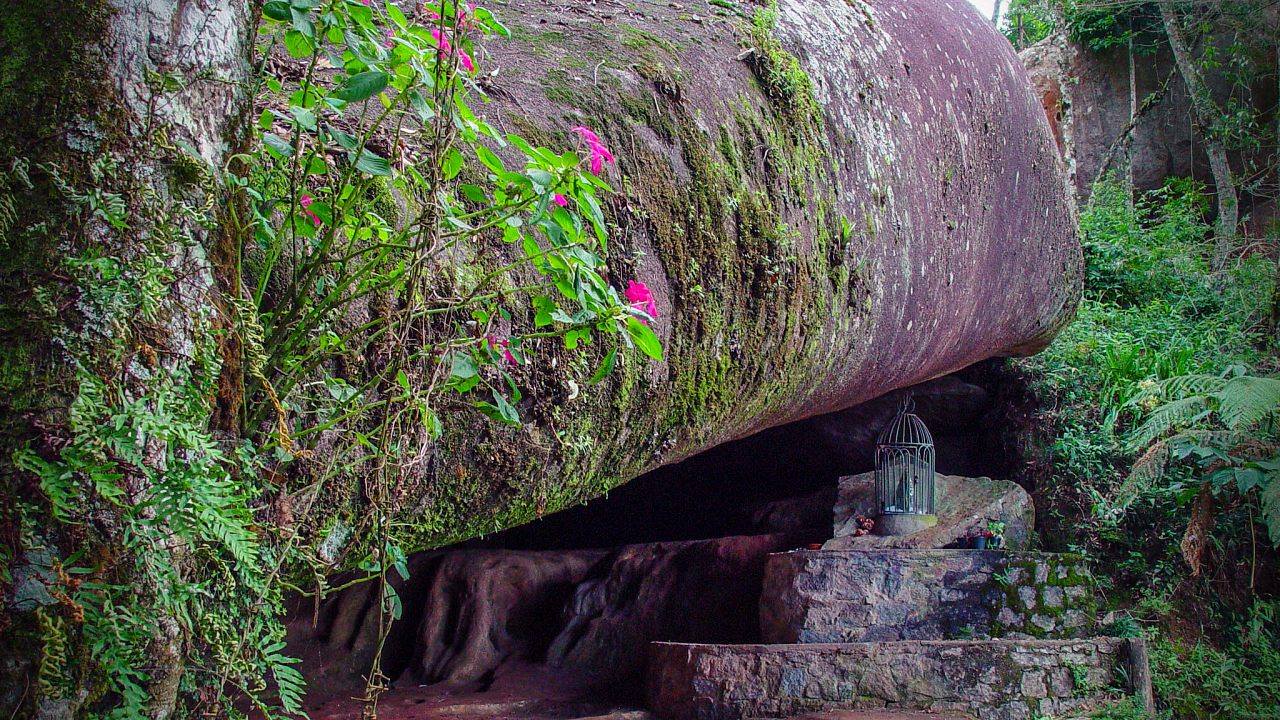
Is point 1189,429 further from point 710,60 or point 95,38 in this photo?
point 95,38

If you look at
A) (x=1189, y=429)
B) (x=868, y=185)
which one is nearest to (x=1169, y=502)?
(x=1189, y=429)

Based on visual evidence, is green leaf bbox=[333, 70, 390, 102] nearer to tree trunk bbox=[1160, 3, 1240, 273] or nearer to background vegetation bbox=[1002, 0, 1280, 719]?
background vegetation bbox=[1002, 0, 1280, 719]

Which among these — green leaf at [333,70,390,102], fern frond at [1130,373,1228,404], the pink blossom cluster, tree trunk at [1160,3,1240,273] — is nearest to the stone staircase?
fern frond at [1130,373,1228,404]

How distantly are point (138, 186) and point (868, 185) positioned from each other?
7.50 ft

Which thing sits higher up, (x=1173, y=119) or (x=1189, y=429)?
(x=1173, y=119)

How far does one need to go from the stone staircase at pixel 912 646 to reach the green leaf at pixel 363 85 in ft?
11.3

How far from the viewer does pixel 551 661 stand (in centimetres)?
572

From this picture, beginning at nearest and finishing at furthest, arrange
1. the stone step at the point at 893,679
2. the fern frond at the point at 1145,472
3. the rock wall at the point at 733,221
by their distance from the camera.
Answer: the rock wall at the point at 733,221, the stone step at the point at 893,679, the fern frond at the point at 1145,472

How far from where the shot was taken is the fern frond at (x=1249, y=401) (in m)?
4.21

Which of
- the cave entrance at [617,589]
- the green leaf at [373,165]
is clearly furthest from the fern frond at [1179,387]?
the green leaf at [373,165]

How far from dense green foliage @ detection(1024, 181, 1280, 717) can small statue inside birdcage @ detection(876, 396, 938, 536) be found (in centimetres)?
93

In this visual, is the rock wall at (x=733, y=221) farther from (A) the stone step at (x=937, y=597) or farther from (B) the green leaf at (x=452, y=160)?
(A) the stone step at (x=937, y=597)

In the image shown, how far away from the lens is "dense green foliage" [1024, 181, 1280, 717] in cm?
452

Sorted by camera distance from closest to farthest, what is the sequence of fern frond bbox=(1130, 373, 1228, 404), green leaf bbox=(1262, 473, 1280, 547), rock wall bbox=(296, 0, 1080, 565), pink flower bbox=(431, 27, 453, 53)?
pink flower bbox=(431, 27, 453, 53) < rock wall bbox=(296, 0, 1080, 565) < green leaf bbox=(1262, 473, 1280, 547) < fern frond bbox=(1130, 373, 1228, 404)
